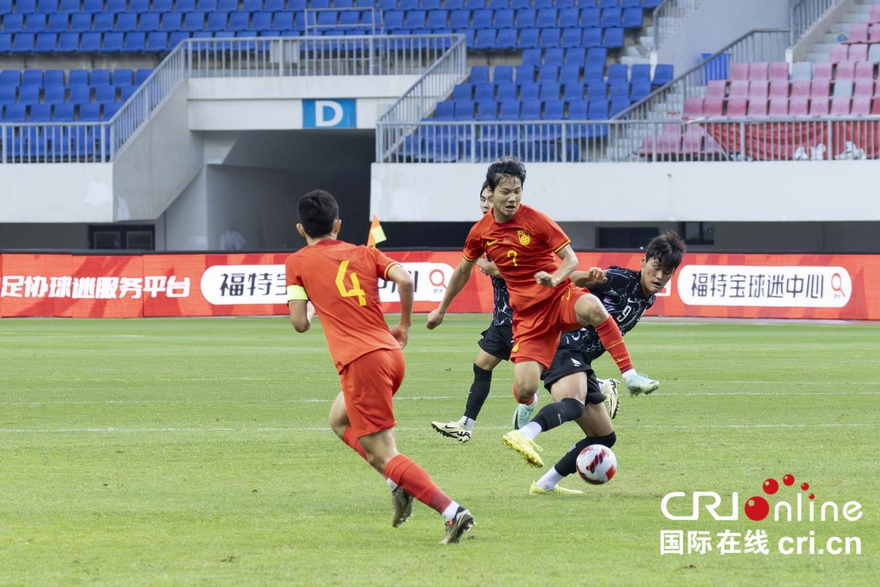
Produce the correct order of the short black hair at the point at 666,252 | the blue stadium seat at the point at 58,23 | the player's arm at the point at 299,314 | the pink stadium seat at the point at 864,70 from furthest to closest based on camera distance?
the blue stadium seat at the point at 58,23
the pink stadium seat at the point at 864,70
the short black hair at the point at 666,252
the player's arm at the point at 299,314

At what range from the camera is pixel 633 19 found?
3338cm

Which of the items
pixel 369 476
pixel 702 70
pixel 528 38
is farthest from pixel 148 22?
pixel 369 476

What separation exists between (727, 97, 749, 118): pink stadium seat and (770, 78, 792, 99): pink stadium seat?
629 mm

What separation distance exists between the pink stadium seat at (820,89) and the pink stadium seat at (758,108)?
1063 millimetres

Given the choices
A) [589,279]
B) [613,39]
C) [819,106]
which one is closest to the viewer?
[589,279]

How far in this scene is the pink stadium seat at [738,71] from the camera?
31047 millimetres

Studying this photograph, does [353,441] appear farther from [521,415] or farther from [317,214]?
[521,415]

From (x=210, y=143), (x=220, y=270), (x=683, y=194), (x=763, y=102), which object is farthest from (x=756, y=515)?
(x=210, y=143)

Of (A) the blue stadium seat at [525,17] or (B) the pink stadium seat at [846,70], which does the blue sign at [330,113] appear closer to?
(A) the blue stadium seat at [525,17]

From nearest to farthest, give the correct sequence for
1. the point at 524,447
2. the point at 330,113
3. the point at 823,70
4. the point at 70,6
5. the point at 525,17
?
the point at 524,447, the point at 823,70, the point at 330,113, the point at 525,17, the point at 70,6

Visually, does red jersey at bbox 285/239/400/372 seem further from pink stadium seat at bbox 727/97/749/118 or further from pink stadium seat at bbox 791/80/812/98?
pink stadium seat at bbox 791/80/812/98

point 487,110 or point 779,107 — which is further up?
point 779,107

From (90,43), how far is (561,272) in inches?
1171

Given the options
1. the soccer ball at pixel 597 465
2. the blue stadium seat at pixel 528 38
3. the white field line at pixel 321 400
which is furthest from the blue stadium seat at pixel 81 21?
the soccer ball at pixel 597 465
